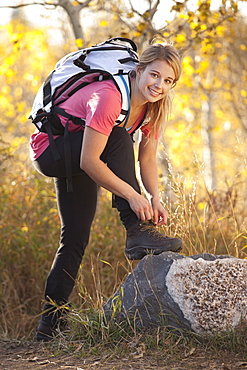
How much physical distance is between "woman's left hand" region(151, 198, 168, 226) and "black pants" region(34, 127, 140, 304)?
18 centimetres

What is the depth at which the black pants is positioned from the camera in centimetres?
262

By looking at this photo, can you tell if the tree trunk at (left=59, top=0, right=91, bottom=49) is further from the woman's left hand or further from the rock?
the rock

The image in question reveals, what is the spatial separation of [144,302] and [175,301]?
17 centimetres

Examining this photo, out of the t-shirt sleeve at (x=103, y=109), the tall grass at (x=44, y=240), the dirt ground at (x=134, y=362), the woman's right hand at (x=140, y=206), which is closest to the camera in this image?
the dirt ground at (x=134, y=362)

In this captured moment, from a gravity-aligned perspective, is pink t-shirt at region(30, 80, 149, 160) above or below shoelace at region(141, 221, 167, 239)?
above

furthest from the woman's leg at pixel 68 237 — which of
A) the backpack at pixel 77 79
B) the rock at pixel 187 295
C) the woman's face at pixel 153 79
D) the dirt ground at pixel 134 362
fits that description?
the woman's face at pixel 153 79

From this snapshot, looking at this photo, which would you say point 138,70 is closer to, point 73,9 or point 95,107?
point 95,107

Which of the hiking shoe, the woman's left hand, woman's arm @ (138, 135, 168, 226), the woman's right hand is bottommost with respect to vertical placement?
the hiking shoe

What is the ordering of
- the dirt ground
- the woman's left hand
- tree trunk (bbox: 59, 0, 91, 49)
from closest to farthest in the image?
the dirt ground → the woman's left hand → tree trunk (bbox: 59, 0, 91, 49)

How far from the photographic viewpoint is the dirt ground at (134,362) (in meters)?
2.30

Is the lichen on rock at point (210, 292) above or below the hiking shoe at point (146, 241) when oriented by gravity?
below

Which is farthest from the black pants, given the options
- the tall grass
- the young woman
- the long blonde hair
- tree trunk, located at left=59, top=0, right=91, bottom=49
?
tree trunk, located at left=59, top=0, right=91, bottom=49

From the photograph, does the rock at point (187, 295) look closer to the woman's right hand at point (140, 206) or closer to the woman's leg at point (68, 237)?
the woman's right hand at point (140, 206)

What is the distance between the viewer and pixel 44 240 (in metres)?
4.37
